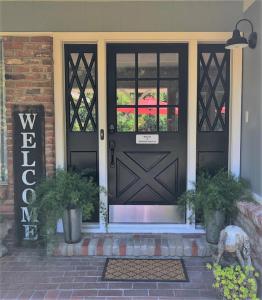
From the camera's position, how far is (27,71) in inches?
153

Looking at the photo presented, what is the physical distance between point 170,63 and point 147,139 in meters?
0.83

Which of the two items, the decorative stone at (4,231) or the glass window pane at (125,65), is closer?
the decorative stone at (4,231)

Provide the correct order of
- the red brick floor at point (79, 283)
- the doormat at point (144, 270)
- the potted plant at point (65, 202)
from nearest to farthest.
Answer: the red brick floor at point (79, 283), the doormat at point (144, 270), the potted plant at point (65, 202)

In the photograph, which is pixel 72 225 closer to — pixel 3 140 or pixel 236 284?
pixel 3 140

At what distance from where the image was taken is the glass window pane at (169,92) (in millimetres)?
4020

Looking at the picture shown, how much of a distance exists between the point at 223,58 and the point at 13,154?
2.38 meters

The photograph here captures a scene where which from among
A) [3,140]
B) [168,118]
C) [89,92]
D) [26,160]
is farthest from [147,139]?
[3,140]

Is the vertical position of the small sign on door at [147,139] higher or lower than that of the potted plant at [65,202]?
higher

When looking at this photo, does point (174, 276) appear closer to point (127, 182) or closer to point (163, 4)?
point (127, 182)

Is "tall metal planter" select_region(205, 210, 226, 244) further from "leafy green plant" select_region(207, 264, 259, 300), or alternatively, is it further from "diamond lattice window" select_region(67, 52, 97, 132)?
"diamond lattice window" select_region(67, 52, 97, 132)

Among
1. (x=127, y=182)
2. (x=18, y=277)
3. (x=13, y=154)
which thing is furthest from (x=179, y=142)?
(x=18, y=277)

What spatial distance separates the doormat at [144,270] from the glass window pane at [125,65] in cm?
187

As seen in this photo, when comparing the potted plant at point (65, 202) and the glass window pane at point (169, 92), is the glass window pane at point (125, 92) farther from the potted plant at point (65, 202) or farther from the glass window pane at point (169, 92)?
the potted plant at point (65, 202)

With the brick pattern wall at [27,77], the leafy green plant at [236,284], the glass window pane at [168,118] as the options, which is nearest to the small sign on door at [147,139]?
the glass window pane at [168,118]
